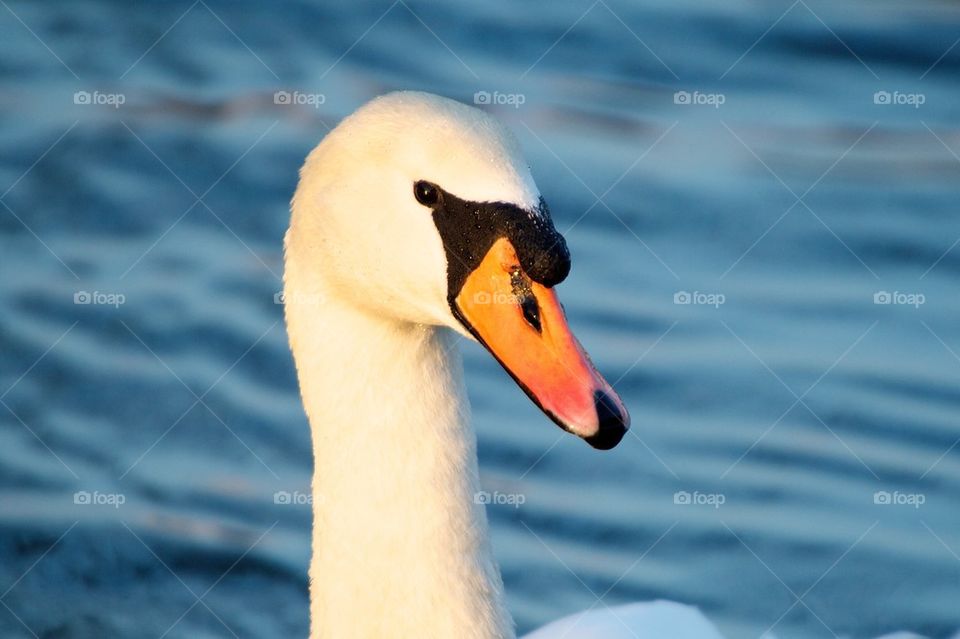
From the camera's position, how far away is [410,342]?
3.65 m

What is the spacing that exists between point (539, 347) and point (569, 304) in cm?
353

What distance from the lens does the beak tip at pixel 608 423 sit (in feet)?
10.7

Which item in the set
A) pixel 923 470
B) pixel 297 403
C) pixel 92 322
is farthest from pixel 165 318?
pixel 923 470

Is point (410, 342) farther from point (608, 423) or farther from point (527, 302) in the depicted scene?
point (608, 423)

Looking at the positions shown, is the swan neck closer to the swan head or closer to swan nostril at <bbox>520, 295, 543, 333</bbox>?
the swan head

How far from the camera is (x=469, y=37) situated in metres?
8.58

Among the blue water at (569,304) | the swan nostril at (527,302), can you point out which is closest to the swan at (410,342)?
the swan nostril at (527,302)

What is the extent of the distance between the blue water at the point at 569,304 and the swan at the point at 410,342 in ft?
7.01

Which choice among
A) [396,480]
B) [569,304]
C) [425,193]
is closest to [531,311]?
[425,193]

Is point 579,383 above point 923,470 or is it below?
below

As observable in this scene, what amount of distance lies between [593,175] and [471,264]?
13.9ft

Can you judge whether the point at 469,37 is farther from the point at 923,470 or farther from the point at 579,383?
the point at 579,383

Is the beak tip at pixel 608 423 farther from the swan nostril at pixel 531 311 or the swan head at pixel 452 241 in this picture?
the swan nostril at pixel 531 311

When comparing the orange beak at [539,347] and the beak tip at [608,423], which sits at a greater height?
the orange beak at [539,347]
